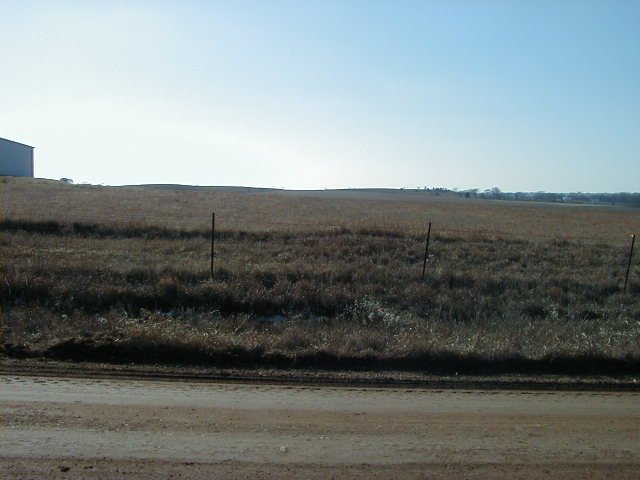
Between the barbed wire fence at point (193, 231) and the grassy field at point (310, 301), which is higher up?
the barbed wire fence at point (193, 231)

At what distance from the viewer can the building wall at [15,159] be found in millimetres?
88750

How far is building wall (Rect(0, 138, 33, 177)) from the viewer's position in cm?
8875

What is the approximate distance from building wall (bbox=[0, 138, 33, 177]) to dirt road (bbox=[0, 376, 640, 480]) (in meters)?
90.3

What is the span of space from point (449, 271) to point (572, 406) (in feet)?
27.3

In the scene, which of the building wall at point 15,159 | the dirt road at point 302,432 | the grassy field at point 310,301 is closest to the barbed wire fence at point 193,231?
the grassy field at point 310,301

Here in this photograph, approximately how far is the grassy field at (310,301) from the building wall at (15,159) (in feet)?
256

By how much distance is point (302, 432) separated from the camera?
614 centimetres

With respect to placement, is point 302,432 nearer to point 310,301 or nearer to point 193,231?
point 310,301

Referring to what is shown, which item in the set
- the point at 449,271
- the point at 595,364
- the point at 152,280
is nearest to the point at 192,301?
the point at 152,280

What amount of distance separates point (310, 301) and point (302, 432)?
6910 mm

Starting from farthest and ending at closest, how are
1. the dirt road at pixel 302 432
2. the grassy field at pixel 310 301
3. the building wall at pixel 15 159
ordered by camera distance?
the building wall at pixel 15 159 → the grassy field at pixel 310 301 → the dirt road at pixel 302 432

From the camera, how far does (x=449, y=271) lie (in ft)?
51.5

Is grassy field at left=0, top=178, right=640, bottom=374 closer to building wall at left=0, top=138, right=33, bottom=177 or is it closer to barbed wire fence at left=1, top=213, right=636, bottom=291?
barbed wire fence at left=1, top=213, right=636, bottom=291

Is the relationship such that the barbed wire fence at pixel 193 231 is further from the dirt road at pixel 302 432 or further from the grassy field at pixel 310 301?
the dirt road at pixel 302 432
